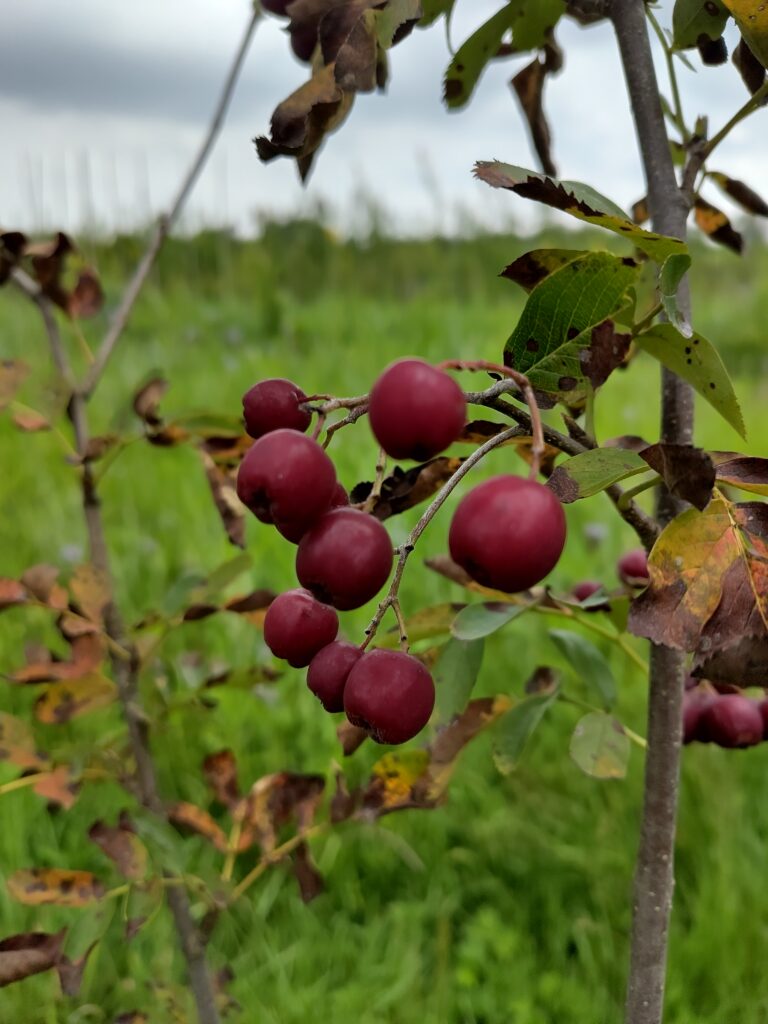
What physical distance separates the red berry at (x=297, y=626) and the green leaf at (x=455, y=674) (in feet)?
0.78

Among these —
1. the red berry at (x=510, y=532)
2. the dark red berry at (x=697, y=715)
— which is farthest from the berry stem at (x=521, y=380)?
the dark red berry at (x=697, y=715)

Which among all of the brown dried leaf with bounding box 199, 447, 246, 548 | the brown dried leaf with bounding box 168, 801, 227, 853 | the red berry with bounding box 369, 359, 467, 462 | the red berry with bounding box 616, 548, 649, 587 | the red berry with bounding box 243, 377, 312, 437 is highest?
the red berry with bounding box 369, 359, 467, 462

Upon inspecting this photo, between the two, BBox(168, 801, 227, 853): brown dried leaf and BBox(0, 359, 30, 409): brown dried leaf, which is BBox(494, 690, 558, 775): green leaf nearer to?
BBox(168, 801, 227, 853): brown dried leaf

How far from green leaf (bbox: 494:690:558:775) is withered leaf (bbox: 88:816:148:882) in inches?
13.6

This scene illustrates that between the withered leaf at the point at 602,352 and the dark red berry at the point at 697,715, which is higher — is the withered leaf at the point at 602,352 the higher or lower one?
the higher one

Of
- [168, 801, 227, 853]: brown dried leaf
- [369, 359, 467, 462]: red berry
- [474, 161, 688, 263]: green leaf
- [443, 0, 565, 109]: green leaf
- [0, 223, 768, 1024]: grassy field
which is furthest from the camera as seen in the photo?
[0, 223, 768, 1024]: grassy field

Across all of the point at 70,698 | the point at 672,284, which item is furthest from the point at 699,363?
the point at 70,698

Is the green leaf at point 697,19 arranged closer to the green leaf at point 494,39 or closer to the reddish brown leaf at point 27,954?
the green leaf at point 494,39

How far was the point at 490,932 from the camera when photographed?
1388 mm

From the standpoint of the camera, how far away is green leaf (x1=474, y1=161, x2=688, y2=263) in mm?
542

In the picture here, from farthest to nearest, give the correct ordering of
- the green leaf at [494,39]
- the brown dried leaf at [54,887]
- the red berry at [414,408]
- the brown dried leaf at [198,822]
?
1. the brown dried leaf at [198,822]
2. the brown dried leaf at [54,887]
3. the green leaf at [494,39]
4. the red berry at [414,408]

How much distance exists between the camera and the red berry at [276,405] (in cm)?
56

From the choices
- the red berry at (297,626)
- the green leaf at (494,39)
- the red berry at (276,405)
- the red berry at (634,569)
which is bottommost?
the red berry at (634,569)

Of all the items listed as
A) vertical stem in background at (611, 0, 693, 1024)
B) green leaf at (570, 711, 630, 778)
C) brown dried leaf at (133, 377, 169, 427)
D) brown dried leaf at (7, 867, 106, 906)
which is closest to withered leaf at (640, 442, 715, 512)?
vertical stem in background at (611, 0, 693, 1024)
